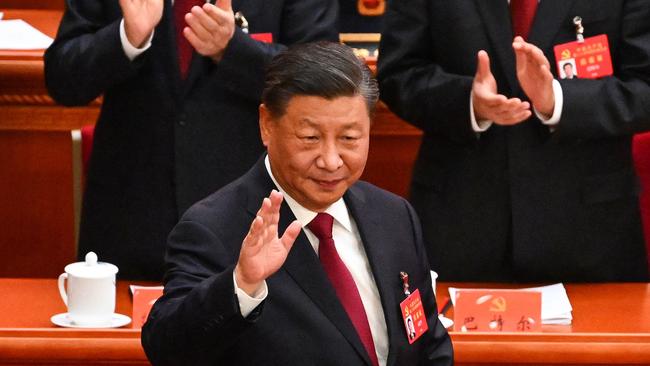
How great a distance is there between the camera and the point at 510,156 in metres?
2.99

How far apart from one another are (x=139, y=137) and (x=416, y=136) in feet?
3.48

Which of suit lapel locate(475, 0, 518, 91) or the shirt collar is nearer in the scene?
the shirt collar

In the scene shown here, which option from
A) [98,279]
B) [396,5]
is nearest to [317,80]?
[98,279]

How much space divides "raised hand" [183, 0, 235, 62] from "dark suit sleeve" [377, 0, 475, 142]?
0.36 m

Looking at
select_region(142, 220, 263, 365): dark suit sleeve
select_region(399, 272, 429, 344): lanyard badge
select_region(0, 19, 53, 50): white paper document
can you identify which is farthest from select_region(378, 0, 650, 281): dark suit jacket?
select_region(0, 19, 53, 50): white paper document

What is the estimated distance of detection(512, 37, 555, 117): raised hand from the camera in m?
2.76

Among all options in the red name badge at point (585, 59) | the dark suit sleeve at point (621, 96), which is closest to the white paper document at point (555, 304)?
the dark suit sleeve at point (621, 96)

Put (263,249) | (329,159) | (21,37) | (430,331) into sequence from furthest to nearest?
1. (21,37)
2. (430,331)
3. (329,159)
4. (263,249)

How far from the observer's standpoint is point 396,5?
120 inches

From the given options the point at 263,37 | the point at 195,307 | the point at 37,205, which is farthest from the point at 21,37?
the point at 195,307

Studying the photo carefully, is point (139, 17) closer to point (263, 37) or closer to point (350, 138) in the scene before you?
point (263, 37)

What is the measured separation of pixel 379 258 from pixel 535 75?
76 cm

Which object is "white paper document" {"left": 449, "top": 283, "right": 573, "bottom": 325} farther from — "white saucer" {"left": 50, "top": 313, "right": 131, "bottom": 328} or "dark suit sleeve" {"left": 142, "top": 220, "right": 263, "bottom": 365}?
"dark suit sleeve" {"left": 142, "top": 220, "right": 263, "bottom": 365}

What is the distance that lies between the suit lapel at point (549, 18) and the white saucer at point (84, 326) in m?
1.03
